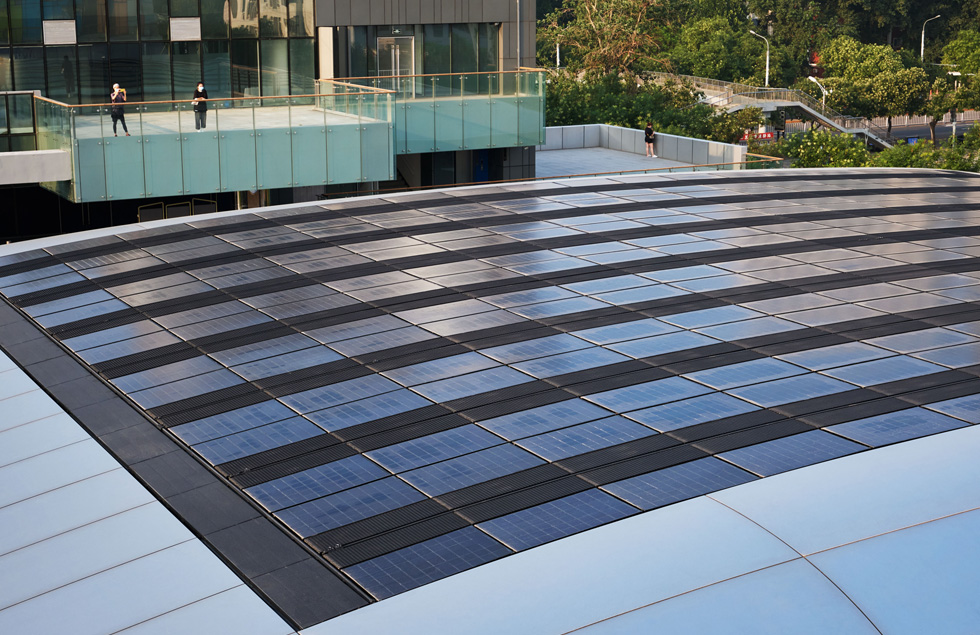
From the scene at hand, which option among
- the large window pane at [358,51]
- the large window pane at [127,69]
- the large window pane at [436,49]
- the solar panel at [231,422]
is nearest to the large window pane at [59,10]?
the large window pane at [127,69]

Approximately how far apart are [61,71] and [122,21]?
2.55m

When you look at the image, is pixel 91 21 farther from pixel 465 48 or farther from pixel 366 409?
pixel 366 409

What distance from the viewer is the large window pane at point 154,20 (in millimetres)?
34828

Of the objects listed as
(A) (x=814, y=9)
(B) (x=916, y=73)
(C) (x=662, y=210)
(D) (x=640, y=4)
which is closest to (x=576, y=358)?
(C) (x=662, y=210)

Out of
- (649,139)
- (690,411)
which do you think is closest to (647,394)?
(690,411)

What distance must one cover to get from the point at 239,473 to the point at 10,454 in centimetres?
315

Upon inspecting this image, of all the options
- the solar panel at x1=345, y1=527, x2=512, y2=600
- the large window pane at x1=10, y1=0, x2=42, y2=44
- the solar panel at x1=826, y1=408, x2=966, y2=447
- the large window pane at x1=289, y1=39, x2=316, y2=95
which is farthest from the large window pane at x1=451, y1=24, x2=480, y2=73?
the solar panel at x1=345, y1=527, x2=512, y2=600

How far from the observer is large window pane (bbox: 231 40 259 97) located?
3659 centimetres

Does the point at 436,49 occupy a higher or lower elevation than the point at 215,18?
lower

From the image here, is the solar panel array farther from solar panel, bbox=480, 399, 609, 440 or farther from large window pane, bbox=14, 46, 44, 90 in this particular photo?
large window pane, bbox=14, 46, 44, 90

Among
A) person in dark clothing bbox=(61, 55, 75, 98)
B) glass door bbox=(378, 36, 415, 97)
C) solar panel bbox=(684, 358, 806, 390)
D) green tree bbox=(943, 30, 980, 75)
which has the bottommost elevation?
solar panel bbox=(684, 358, 806, 390)

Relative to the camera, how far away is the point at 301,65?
37.8m

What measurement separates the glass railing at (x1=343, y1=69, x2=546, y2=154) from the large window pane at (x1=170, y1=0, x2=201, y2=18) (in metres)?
5.64

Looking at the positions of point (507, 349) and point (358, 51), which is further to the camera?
point (358, 51)
